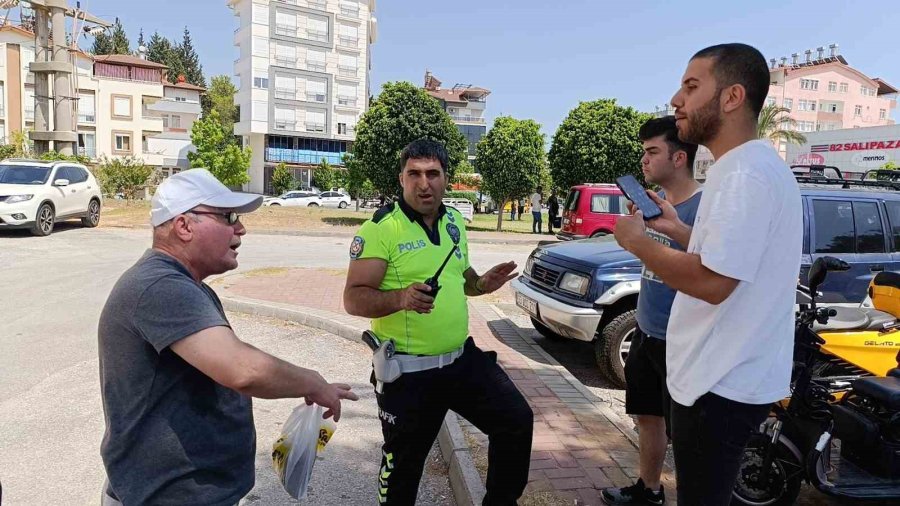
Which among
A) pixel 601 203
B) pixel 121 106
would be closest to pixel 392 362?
pixel 601 203

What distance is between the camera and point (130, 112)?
54219 mm

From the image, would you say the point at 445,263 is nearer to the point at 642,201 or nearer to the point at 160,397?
the point at 642,201

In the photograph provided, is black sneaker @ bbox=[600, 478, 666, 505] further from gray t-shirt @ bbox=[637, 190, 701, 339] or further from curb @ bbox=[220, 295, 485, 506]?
gray t-shirt @ bbox=[637, 190, 701, 339]

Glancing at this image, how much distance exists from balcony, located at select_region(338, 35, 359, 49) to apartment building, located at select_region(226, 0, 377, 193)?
10 cm

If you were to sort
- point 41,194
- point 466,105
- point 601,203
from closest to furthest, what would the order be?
point 41,194 < point 601,203 < point 466,105

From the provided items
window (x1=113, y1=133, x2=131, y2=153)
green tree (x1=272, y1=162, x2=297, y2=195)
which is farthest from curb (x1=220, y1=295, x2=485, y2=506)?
window (x1=113, y1=133, x2=131, y2=153)

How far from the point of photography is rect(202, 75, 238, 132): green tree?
7044cm

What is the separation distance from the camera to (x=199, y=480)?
1845mm

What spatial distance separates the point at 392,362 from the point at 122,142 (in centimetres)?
6015

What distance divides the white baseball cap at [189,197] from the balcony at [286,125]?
5771 cm

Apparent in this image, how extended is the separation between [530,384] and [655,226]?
130 inches

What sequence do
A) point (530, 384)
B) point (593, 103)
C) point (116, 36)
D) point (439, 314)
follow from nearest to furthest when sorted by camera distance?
point (439, 314) < point (530, 384) < point (593, 103) < point (116, 36)

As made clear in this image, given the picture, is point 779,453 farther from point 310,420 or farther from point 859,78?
point 859,78

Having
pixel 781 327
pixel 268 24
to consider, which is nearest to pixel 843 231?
pixel 781 327
